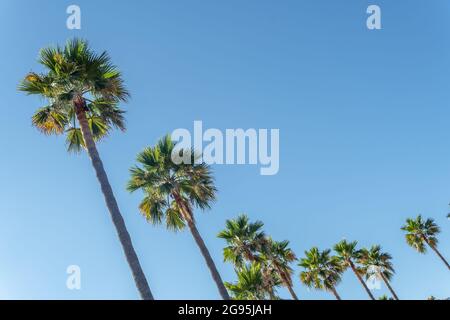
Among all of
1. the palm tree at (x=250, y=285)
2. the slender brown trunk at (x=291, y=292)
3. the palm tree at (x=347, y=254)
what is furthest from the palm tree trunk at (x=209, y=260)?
the palm tree at (x=347, y=254)

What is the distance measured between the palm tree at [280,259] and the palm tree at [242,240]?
164cm

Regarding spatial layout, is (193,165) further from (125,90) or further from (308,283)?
(308,283)

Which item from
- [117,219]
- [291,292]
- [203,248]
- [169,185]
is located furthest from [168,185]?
[291,292]

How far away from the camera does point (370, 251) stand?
1794 inches

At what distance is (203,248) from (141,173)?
574 cm

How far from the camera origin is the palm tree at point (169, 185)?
21250 mm

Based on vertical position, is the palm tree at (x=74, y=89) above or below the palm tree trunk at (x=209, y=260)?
above

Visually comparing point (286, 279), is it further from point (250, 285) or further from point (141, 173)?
point (141, 173)

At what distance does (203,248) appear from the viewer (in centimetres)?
1973

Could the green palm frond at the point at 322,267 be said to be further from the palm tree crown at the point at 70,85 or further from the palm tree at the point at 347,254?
the palm tree crown at the point at 70,85

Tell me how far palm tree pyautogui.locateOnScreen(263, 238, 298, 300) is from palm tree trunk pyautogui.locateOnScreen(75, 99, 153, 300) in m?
20.8
